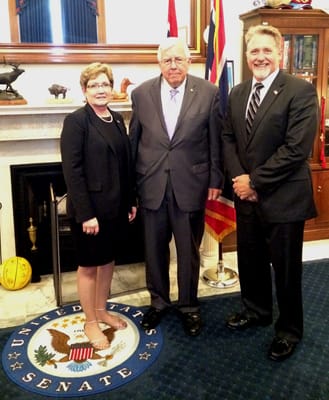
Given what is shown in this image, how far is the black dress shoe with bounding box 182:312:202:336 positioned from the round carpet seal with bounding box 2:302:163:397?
148 mm

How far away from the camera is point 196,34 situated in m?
3.21

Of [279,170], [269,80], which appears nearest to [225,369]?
[279,170]

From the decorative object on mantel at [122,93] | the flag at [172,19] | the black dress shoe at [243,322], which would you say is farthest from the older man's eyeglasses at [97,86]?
the black dress shoe at [243,322]

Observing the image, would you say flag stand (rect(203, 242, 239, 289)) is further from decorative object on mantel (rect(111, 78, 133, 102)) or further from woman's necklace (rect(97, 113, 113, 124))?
woman's necklace (rect(97, 113, 113, 124))

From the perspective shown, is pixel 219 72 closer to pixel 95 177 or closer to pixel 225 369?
pixel 95 177

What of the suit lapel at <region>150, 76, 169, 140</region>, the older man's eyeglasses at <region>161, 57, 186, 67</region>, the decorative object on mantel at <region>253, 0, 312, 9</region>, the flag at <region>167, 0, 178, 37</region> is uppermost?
the decorative object on mantel at <region>253, 0, 312, 9</region>

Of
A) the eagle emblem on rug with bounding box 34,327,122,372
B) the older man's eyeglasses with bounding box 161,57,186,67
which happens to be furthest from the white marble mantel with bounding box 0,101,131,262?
the eagle emblem on rug with bounding box 34,327,122,372

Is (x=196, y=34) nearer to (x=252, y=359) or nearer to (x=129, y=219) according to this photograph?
(x=129, y=219)

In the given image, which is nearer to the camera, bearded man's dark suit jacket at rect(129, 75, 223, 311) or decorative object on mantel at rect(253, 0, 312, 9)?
bearded man's dark suit jacket at rect(129, 75, 223, 311)

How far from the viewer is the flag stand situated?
309 cm

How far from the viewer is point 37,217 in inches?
126

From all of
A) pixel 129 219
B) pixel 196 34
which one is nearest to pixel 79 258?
pixel 129 219

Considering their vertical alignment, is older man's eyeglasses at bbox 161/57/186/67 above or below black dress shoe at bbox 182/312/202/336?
above

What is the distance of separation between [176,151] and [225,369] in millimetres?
1056
